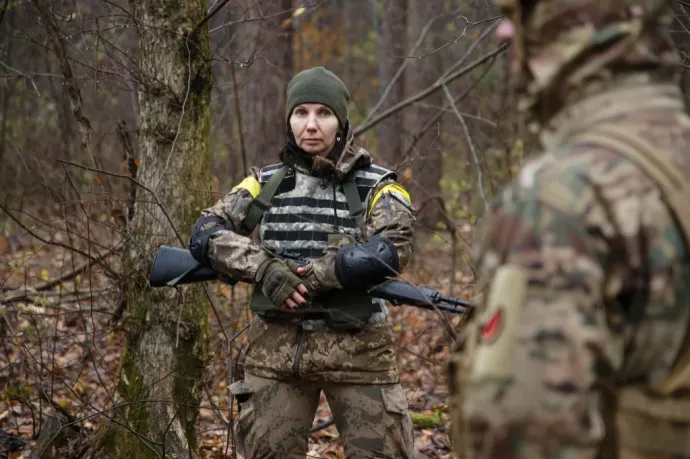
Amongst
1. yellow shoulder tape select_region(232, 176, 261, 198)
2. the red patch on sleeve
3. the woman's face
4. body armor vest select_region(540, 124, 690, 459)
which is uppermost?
the woman's face

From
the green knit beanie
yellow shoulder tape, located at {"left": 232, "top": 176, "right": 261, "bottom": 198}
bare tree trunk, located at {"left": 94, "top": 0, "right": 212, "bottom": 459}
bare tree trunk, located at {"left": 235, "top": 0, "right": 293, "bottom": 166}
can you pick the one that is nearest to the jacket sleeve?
yellow shoulder tape, located at {"left": 232, "top": 176, "right": 261, "bottom": 198}

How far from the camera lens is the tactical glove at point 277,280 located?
3547 mm

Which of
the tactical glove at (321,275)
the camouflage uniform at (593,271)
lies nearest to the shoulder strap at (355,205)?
the tactical glove at (321,275)

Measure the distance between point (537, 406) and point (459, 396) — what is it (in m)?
0.39

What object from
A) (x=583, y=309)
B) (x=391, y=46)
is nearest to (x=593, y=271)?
(x=583, y=309)

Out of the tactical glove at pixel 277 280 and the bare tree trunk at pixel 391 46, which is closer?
the tactical glove at pixel 277 280

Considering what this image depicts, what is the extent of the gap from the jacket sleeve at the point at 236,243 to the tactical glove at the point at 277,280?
42 millimetres

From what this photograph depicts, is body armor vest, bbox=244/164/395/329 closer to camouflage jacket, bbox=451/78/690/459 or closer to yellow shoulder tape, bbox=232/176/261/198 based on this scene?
yellow shoulder tape, bbox=232/176/261/198

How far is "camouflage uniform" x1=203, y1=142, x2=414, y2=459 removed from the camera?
3.58m

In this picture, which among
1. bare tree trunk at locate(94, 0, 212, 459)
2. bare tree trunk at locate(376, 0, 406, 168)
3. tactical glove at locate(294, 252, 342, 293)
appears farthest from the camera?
bare tree trunk at locate(376, 0, 406, 168)

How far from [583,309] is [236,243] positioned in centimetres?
232

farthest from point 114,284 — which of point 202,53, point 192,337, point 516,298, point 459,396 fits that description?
point 516,298

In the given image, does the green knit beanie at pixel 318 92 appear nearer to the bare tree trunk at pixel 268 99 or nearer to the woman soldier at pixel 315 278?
the woman soldier at pixel 315 278

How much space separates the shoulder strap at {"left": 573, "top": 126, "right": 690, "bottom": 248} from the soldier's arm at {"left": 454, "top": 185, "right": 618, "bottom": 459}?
0.18 metres
